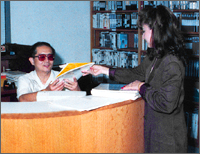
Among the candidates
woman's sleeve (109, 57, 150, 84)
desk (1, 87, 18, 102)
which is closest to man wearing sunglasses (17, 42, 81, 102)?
woman's sleeve (109, 57, 150, 84)

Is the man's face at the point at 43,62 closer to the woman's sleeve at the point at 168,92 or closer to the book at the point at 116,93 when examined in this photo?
the book at the point at 116,93

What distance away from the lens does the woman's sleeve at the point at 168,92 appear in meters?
1.54

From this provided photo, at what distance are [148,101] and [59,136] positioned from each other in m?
0.54

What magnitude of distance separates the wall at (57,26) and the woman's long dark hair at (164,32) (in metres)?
2.95

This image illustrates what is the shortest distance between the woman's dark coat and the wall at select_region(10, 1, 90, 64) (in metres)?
2.98

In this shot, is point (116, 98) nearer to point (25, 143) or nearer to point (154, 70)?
point (154, 70)

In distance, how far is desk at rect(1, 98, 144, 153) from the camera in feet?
4.47

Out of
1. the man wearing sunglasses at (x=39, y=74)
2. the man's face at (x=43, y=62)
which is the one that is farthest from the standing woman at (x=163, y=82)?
the man's face at (x=43, y=62)

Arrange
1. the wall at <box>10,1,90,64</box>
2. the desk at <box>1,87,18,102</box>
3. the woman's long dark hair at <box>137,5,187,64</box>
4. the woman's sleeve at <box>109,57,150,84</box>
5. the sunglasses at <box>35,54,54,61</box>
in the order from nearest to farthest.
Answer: the woman's long dark hair at <box>137,5,187,64</box> → the woman's sleeve at <box>109,57,150,84</box> → the sunglasses at <box>35,54,54,61</box> → the desk at <box>1,87,18,102</box> → the wall at <box>10,1,90,64</box>

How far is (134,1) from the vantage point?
4.55m

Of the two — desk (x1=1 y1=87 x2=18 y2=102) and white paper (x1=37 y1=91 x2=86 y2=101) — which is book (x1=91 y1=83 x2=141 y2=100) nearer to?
white paper (x1=37 y1=91 x2=86 y2=101)

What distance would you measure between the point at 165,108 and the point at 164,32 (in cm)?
44

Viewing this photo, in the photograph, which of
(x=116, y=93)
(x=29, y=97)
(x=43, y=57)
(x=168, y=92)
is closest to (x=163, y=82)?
(x=168, y=92)

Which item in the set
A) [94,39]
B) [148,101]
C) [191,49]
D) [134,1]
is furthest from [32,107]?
[94,39]
